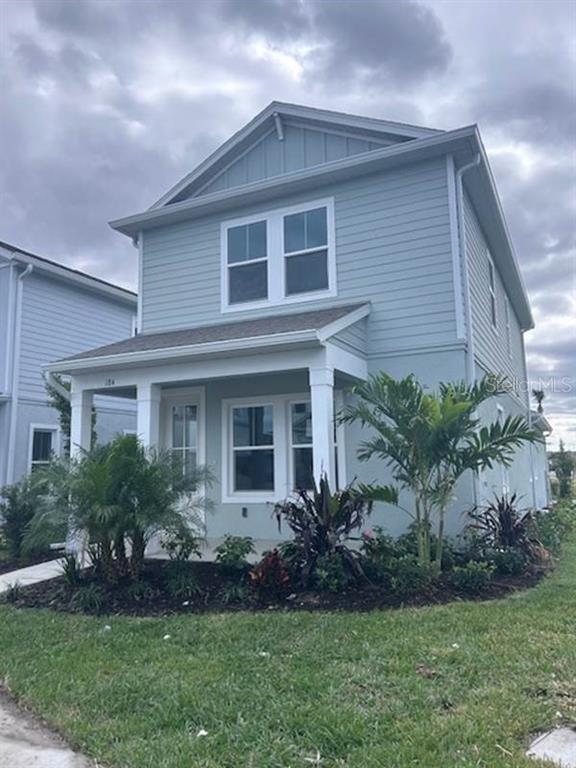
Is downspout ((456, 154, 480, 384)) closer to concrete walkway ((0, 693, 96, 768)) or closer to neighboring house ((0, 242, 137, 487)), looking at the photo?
concrete walkway ((0, 693, 96, 768))

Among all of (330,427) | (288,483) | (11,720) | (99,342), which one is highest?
(99,342)

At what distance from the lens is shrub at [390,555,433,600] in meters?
6.00

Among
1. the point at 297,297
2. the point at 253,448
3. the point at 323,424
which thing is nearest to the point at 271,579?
the point at 323,424

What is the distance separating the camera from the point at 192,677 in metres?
3.95

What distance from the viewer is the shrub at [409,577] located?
5996 millimetres

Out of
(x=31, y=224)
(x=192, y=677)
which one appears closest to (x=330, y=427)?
(x=192, y=677)

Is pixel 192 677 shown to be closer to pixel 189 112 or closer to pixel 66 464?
pixel 66 464

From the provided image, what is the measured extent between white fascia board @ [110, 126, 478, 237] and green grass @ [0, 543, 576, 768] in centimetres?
649

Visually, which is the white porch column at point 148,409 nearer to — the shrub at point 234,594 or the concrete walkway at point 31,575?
the concrete walkway at point 31,575

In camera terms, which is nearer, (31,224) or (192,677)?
(192,677)

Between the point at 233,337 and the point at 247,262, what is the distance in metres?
2.53

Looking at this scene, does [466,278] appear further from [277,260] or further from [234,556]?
[234,556]

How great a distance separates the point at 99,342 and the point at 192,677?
13.6m

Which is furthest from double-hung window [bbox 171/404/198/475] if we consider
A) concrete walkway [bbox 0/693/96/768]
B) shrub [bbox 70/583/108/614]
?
concrete walkway [bbox 0/693/96/768]
